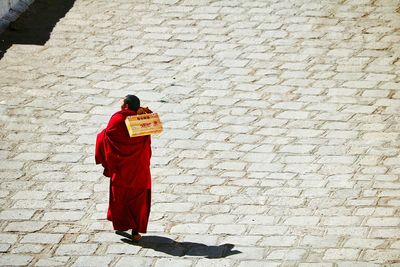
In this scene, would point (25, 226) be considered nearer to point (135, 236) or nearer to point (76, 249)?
point (76, 249)

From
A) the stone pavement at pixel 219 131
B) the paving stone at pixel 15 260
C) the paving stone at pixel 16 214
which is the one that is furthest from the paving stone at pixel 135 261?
the paving stone at pixel 16 214

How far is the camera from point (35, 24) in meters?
13.4

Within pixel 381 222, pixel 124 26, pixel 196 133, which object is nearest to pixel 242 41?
pixel 124 26

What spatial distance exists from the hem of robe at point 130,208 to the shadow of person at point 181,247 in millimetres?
150

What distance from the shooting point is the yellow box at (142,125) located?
7.89m

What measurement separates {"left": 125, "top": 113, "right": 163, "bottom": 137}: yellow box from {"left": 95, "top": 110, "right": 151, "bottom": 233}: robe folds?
188 millimetres

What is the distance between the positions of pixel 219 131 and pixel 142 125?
2.80m

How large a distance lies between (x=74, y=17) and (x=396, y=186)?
672 cm

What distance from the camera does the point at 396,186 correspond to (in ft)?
30.8

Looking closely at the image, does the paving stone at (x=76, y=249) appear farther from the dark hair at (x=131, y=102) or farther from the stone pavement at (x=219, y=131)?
the dark hair at (x=131, y=102)

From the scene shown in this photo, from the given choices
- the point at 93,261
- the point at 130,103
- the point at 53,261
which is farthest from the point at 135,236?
the point at 130,103

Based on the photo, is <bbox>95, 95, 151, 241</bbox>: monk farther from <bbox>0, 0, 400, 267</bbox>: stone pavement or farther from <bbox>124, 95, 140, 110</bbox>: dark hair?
<bbox>0, 0, 400, 267</bbox>: stone pavement

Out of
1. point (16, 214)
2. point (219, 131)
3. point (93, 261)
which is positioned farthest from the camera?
point (219, 131)

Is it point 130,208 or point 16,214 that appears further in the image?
point 16,214
